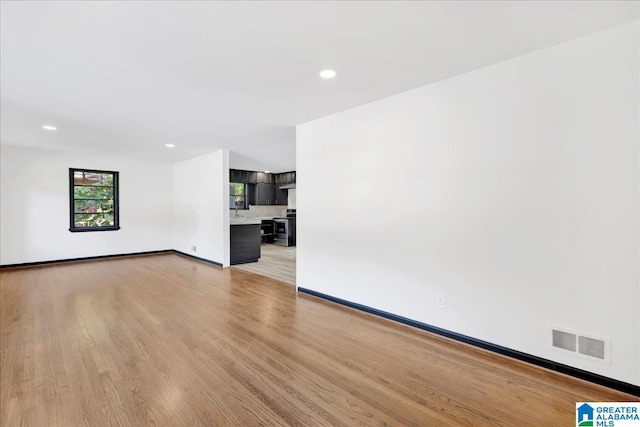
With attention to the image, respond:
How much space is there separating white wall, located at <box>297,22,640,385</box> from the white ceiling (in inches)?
9.7

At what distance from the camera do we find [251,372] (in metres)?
2.22

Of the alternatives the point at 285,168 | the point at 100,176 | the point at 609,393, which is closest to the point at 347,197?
the point at 609,393

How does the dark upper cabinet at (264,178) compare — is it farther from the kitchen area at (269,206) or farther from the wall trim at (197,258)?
the wall trim at (197,258)

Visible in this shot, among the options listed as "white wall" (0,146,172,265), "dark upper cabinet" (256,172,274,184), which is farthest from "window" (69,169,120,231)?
"dark upper cabinet" (256,172,274,184)

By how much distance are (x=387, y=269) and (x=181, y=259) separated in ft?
18.2

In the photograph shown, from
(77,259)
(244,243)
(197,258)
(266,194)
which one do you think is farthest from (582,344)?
(266,194)

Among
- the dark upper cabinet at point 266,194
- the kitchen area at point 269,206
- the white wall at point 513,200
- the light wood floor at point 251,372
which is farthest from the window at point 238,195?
the white wall at point 513,200

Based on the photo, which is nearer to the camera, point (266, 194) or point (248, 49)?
point (248, 49)

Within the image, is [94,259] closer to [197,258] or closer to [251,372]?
[197,258]

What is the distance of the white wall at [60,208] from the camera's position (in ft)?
19.3

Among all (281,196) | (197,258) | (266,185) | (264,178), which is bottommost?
(197,258)

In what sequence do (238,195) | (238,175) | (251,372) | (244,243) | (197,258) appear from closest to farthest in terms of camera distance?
(251,372)
(244,243)
(197,258)
(238,175)
(238,195)

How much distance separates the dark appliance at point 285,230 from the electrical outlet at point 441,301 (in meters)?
6.78

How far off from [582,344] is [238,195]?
29.3ft
